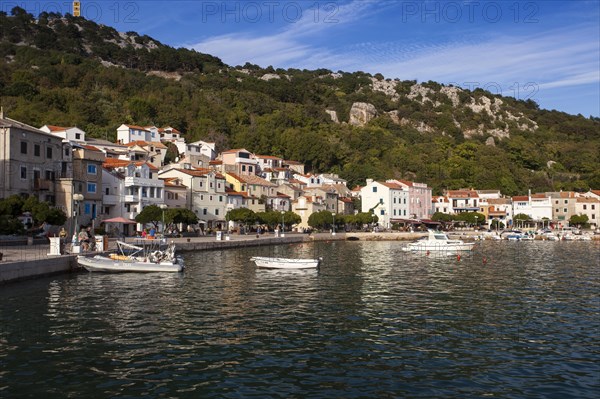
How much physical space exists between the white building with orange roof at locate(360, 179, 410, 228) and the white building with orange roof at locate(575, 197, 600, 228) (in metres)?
45.9

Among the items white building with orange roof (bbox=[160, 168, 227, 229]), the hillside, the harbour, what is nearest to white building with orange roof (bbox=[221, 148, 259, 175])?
white building with orange roof (bbox=[160, 168, 227, 229])

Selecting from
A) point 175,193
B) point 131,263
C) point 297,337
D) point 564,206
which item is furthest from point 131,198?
point 564,206

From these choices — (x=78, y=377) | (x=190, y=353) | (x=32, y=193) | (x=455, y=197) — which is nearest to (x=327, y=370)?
(x=190, y=353)

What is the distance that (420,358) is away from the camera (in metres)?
17.6

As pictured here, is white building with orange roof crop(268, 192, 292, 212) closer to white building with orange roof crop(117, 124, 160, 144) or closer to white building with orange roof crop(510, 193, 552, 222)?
white building with orange roof crop(117, 124, 160, 144)

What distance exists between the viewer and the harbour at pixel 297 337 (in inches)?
592

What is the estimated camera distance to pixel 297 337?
66.7 ft

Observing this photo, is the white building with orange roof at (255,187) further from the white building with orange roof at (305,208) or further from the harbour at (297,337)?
the harbour at (297,337)

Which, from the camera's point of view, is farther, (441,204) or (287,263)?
(441,204)

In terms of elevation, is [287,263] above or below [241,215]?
below

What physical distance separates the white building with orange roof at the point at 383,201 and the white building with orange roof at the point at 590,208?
151 feet

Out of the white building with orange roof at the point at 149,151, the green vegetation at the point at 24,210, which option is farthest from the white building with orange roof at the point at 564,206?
the green vegetation at the point at 24,210

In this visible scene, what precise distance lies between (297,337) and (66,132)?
74296 mm

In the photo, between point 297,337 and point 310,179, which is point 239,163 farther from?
point 297,337
